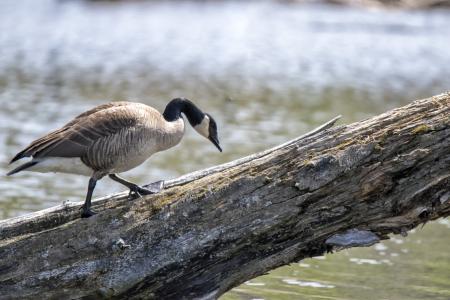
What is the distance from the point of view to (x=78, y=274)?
646 centimetres

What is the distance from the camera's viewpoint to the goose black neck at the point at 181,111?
25.2ft

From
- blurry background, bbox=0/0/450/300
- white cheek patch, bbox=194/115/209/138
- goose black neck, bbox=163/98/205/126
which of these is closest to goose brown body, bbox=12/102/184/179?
goose black neck, bbox=163/98/205/126

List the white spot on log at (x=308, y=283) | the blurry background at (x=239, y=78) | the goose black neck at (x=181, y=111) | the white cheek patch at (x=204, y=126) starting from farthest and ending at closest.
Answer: the blurry background at (x=239, y=78), the white spot on log at (x=308, y=283), the white cheek patch at (x=204, y=126), the goose black neck at (x=181, y=111)

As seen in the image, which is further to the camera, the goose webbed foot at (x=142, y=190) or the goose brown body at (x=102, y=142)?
the goose webbed foot at (x=142, y=190)

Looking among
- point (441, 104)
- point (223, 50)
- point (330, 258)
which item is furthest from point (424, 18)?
point (441, 104)

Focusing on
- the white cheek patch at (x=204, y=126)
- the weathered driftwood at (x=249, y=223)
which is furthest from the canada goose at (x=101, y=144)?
the white cheek patch at (x=204, y=126)

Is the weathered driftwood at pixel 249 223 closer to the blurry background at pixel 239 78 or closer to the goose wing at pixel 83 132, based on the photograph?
the goose wing at pixel 83 132

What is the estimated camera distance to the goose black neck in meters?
7.68

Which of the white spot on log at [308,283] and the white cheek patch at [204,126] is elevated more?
the white cheek patch at [204,126]

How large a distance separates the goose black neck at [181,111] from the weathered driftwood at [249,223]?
1134 millimetres

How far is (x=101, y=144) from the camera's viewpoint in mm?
6910

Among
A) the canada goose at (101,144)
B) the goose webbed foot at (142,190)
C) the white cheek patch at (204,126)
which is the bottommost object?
the goose webbed foot at (142,190)

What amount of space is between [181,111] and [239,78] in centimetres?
1803

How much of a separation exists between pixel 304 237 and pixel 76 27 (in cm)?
3009
